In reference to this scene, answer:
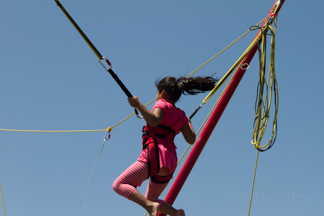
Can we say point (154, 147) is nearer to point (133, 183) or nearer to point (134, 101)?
point (133, 183)

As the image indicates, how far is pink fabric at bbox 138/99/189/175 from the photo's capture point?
3738 millimetres

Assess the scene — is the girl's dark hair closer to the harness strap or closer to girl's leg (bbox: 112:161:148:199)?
the harness strap

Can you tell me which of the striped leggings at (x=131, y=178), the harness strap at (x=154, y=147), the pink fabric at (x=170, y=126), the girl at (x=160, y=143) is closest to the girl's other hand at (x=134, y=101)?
the girl at (x=160, y=143)

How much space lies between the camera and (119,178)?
146 inches

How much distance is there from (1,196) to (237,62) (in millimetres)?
3563

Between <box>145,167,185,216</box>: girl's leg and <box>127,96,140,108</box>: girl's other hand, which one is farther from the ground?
<box>127,96,140,108</box>: girl's other hand

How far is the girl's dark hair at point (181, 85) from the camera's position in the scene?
3.98 metres

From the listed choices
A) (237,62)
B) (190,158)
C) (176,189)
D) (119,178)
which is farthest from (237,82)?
(119,178)

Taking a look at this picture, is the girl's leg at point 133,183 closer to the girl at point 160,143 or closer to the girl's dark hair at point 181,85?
the girl at point 160,143

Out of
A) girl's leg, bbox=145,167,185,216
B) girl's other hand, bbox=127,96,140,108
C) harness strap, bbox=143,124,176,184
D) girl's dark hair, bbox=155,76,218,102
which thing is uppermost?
girl's dark hair, bbox=155,76,218,102

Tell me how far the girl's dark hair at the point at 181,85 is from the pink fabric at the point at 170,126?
5.6 inches

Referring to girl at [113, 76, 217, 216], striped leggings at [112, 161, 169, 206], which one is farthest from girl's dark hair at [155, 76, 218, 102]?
striped leggings at [112, 161, 169, 206]

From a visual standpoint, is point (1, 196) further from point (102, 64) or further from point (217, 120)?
point (102, 64)

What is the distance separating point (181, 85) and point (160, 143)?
20.7 inches
